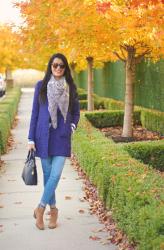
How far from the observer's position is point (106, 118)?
1462 centimetres

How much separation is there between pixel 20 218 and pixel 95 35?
5028mm

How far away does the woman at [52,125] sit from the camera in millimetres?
5516

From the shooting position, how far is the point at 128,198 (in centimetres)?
488

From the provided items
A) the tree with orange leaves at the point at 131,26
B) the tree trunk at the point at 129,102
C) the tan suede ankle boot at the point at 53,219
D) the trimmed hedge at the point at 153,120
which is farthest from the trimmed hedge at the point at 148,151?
the trimmed hedge at the point at 153,120

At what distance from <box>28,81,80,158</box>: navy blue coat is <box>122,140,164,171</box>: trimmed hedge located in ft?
9.32

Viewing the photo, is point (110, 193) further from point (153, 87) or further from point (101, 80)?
point (101, 80)

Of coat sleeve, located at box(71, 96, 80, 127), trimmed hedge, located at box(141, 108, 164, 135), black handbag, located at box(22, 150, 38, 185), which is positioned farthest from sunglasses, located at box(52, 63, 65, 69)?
trimmed hedge, located at box(141, 108, 164, 135)

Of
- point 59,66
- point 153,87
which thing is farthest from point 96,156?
point 153,87

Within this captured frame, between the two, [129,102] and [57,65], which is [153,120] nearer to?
[129,102]

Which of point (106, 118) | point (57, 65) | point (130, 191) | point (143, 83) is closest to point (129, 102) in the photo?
point (106, 118)

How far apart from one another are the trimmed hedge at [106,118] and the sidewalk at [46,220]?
568cm

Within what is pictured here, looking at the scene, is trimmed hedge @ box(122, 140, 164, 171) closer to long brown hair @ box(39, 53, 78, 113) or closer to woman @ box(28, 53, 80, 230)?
long brown hair @ box(39, 53, 78, 113)

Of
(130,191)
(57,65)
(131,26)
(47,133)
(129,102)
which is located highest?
(131,26)

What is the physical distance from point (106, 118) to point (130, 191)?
974cm
